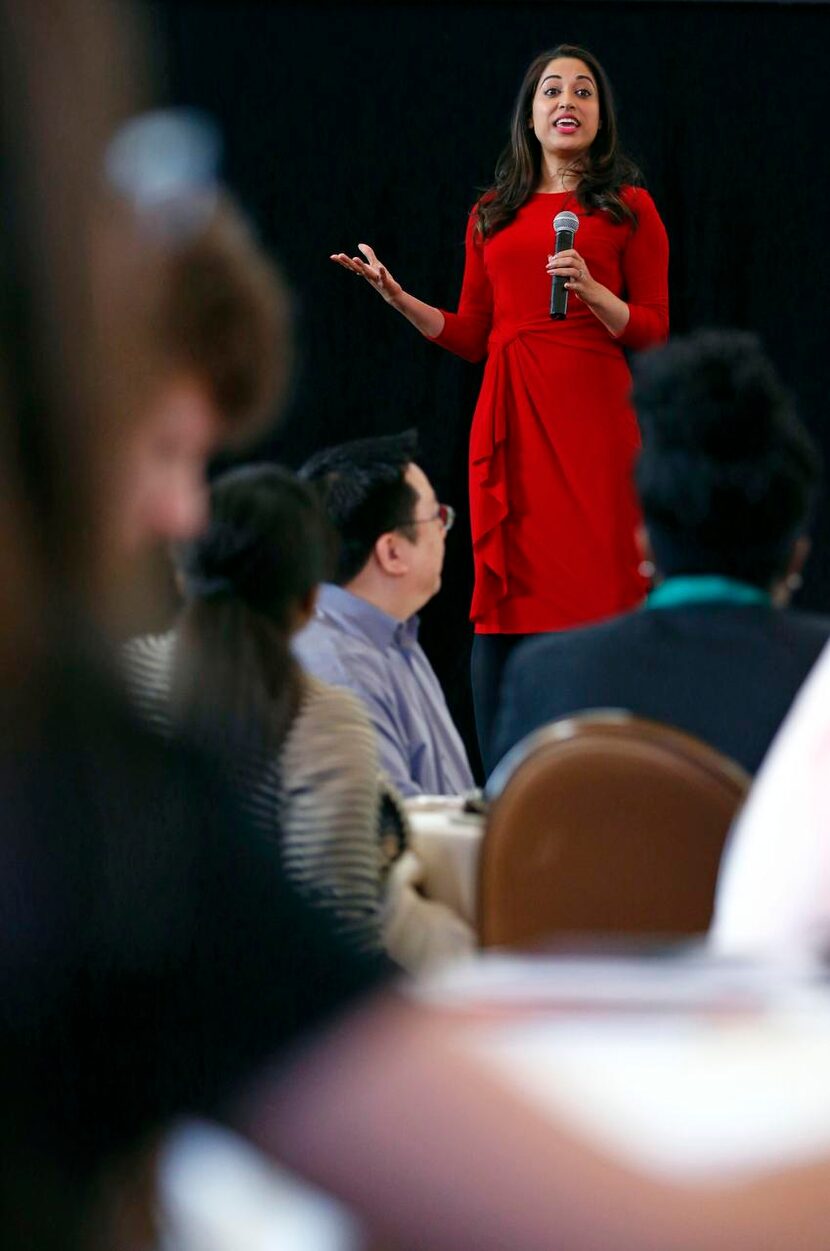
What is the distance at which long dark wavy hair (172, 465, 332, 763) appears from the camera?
57cm

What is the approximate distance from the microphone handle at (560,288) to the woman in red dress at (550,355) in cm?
21

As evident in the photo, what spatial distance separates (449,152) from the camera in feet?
13.2

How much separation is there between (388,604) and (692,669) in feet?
4.24

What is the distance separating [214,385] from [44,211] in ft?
0.42

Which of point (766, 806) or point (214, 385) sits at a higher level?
point (214, 385)

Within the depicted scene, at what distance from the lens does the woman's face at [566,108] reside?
3.45 metres

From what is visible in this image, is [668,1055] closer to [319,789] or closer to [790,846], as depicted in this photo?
[790,846]

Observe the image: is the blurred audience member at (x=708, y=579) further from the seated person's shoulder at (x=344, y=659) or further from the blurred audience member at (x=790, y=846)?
the blurred audience member at (x=790, y=846)

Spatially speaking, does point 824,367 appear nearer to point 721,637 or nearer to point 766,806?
point 721,637

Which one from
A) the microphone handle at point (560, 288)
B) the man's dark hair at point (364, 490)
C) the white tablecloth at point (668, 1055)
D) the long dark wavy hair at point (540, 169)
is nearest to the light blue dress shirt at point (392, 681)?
the man's dark hair at point (364, 490)

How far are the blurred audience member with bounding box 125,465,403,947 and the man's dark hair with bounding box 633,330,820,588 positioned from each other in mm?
741

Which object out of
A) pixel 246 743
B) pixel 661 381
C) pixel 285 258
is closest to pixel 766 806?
pixel 246 743

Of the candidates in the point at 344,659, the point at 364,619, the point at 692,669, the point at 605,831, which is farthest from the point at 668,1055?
the point at 364,619

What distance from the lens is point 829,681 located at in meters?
0.62
